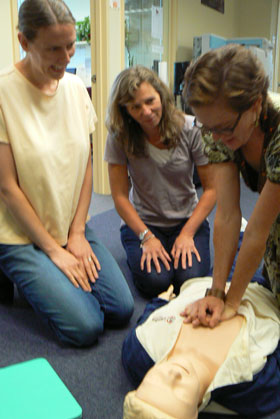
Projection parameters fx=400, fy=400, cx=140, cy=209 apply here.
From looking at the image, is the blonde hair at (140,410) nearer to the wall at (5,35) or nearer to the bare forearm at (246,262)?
the bare forearm at (246,262)

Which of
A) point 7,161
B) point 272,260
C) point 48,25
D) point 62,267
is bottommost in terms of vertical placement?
point 62,267

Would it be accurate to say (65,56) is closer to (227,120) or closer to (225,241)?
(227,120)

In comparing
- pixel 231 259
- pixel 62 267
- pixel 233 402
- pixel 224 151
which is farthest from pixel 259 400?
pixel 62 267

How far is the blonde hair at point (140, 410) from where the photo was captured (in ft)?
2.56

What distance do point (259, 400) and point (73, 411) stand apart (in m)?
0.50

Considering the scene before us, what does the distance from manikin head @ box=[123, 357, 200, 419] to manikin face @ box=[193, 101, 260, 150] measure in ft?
1.82

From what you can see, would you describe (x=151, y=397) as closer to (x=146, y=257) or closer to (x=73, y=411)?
(x=73, y=411)

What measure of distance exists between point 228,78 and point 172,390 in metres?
0.68

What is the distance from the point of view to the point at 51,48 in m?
1.28

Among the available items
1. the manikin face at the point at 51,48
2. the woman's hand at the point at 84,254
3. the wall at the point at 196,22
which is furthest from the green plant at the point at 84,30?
the woman's hand at the point at 84,254

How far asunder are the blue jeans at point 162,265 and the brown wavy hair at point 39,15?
3.04ft

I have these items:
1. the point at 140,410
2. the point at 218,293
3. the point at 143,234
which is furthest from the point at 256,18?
the point at 140,410

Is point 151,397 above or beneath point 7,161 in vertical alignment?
beneath

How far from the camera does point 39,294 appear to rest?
1.41 m
